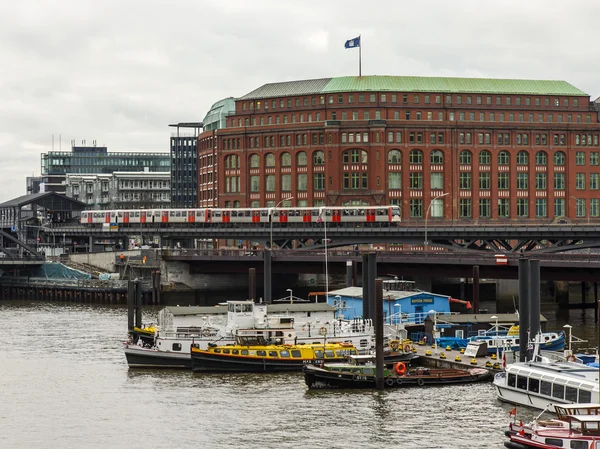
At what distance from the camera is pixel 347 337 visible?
273 ft

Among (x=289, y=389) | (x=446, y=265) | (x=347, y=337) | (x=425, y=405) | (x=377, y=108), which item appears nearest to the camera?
(x=425, y=405)

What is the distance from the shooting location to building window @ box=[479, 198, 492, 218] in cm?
19900

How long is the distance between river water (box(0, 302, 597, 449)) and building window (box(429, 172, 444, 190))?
114831 mm

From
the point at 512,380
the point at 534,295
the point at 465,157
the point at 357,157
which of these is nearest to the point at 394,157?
the point at 357,157

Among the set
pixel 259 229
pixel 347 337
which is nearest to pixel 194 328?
pixel 347 337

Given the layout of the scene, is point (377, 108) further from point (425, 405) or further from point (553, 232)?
point (425, 405)

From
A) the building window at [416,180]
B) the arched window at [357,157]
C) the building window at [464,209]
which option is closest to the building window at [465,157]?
the building window at [464,209]

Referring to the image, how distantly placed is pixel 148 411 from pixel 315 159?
438ft

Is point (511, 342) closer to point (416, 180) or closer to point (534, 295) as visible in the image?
point (534, 295)

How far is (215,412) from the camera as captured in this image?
6719cm

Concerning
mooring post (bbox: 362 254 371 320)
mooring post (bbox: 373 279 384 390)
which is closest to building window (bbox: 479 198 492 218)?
mooring post (bbox: 362 254 371 320)

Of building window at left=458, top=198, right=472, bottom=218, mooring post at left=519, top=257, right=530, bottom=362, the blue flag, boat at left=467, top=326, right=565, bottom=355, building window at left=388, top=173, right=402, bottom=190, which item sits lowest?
boat at left=467, top=326, right=565, bottom=355

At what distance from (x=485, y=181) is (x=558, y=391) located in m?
138

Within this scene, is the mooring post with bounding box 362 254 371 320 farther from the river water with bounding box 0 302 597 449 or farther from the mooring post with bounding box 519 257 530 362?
the mooring post with bounding box 519 257 530 362
